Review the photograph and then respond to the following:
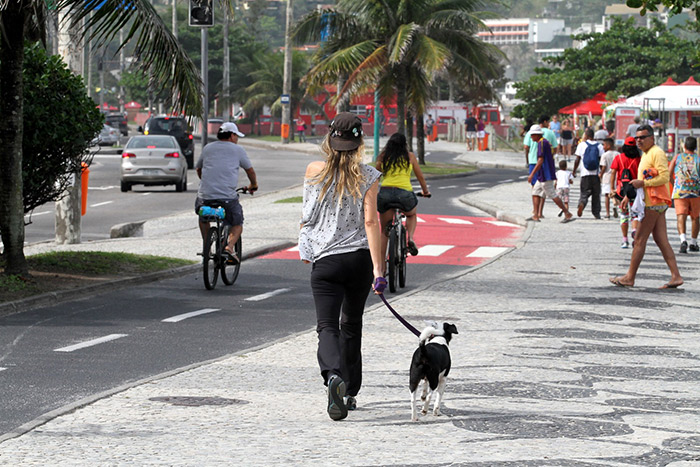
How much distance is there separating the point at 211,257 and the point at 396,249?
204 cm

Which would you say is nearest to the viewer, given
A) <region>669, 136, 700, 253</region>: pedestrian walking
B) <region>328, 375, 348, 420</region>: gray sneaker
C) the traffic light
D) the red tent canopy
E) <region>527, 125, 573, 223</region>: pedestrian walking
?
<region>328, 375, 348, 420</region>: gray sneaker

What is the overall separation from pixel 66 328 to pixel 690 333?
5463mm

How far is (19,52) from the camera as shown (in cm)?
1268

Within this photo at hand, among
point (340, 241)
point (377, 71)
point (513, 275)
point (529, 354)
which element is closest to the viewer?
point (340, 241)

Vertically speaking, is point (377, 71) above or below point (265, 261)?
above

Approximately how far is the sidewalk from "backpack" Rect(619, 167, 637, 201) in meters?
1.57

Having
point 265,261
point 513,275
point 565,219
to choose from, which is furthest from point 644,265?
point 565,219

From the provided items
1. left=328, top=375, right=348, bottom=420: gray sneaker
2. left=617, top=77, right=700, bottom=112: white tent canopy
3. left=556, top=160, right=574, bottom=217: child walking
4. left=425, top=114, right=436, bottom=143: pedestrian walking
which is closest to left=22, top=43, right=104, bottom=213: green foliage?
left=328, top=375, right=348, bottom=420: gray sneaker

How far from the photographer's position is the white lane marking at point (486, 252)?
58.6 ft

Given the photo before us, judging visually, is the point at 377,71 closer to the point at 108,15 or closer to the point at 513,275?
the point at 513,275

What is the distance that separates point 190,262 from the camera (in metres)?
15.7

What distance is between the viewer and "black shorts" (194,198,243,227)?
13.6 metres

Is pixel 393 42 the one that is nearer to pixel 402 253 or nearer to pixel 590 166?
pixel 590 166

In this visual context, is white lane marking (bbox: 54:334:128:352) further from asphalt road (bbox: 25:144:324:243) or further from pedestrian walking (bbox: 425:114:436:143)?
pedestrian walking (bbox: 425:114:436:143)
